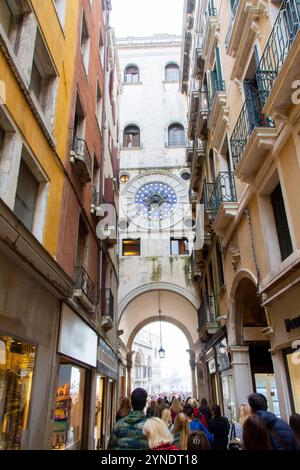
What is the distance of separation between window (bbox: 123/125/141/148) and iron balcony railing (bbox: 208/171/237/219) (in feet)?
49.9

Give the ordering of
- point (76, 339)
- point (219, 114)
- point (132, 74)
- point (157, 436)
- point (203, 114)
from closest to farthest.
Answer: point (157, 436), point (76, 339), point (219, 114), point (203, 114), point (132, 74)

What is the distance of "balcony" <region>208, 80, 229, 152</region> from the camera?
1059cm

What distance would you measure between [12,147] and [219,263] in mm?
8562

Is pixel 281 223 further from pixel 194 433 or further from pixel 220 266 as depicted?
pixel 220 266

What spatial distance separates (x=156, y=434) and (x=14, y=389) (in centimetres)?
303

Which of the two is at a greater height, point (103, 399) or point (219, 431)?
point (103, 399)

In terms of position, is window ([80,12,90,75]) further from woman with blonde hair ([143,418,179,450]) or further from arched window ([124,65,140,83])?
arched window ([124,65,140,83])

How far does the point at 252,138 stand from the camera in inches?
261

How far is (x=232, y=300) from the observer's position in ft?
33.2

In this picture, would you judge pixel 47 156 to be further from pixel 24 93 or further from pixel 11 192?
pixel 11 192

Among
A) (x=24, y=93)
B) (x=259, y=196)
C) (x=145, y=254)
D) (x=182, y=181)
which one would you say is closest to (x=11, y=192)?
(x=24, y=93)

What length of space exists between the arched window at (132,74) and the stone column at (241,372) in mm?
23028

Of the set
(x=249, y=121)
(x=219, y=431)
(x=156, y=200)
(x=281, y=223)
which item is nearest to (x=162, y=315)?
(x=156, y=200)

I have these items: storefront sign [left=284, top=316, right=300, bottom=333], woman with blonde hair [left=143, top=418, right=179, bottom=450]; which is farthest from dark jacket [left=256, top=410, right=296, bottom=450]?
storefront sign [left=284, top=316, right=300, bottom=333]
